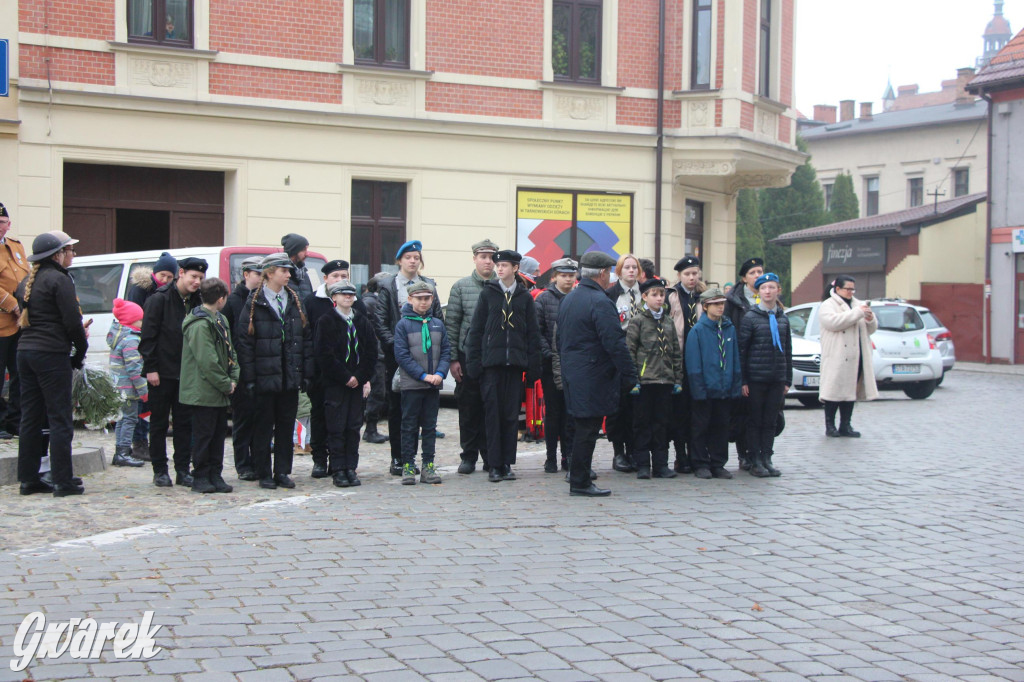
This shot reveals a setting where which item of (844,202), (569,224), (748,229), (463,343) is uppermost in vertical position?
(844,202)

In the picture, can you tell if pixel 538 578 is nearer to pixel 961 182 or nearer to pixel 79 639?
pixel 79 639

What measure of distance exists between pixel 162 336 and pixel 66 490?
4.86ft

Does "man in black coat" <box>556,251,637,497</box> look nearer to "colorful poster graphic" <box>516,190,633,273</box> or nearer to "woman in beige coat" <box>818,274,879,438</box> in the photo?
"woman in beige coat" <box>818,274,879,438</box>

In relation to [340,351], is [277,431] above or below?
below

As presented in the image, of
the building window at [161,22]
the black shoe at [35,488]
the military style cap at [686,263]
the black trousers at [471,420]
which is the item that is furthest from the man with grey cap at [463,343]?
the building window at [161,22]

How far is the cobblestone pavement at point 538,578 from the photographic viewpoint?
4836 mm

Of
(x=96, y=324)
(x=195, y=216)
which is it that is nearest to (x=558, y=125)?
(x=195, y=216)

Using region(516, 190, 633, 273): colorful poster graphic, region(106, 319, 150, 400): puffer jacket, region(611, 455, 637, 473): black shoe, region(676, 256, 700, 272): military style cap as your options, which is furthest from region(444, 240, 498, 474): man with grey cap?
region(516, 190, 633, 273): colorful poster graphic

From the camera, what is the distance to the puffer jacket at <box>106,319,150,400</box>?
10375 mm

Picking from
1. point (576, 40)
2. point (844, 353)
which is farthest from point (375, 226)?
point (844, 353)

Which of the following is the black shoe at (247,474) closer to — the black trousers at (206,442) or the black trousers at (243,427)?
the black trousers at (243,427)

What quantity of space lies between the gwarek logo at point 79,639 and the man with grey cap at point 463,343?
5.05 meters

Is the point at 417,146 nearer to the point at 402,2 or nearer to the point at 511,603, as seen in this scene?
the point at 402,2

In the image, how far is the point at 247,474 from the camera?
959cm
